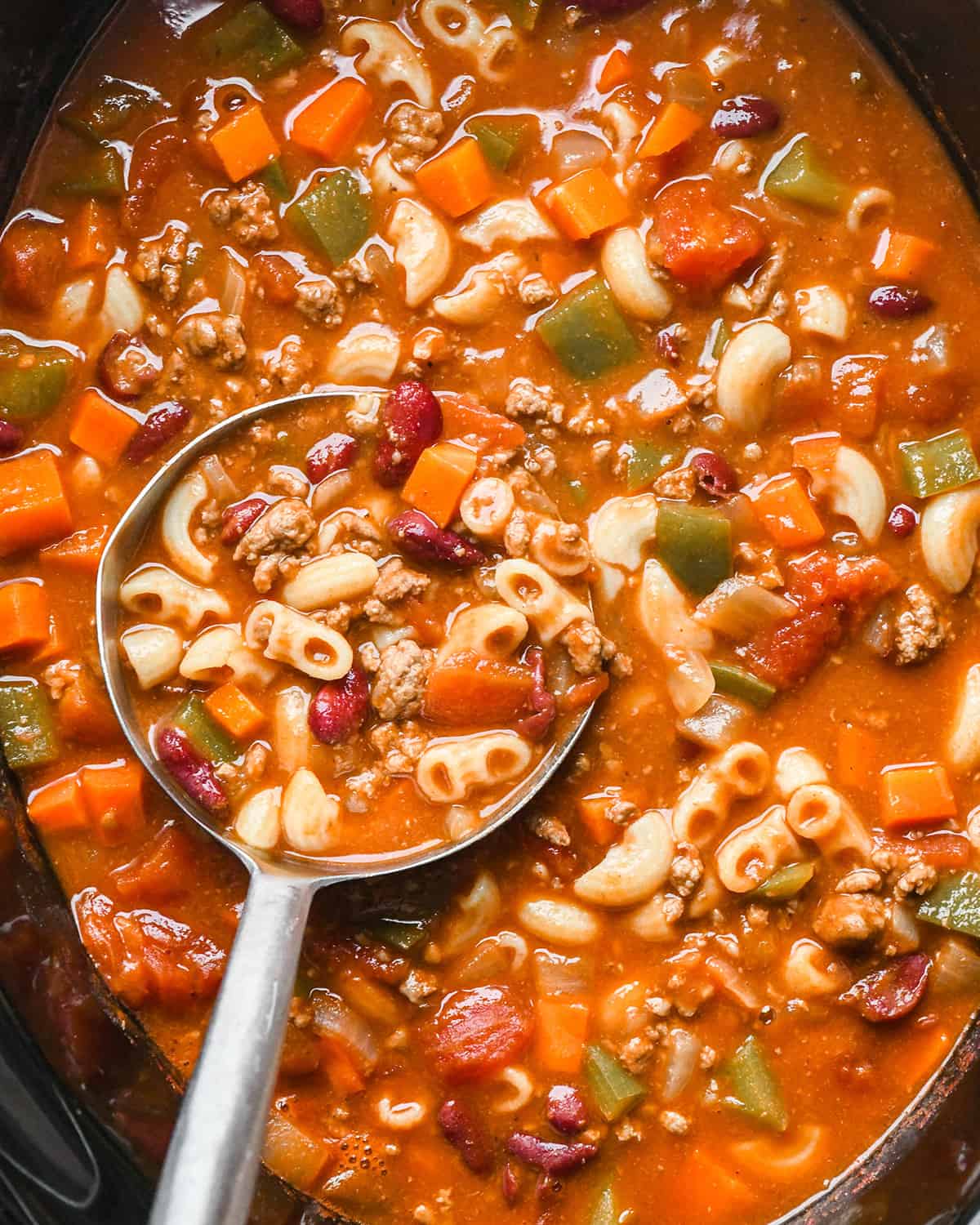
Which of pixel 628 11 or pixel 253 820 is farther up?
pixel 628 11

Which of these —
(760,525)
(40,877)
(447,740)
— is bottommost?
(40,877)

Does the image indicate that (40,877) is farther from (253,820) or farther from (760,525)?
(760,525)

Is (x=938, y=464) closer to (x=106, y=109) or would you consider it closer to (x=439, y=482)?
(x=439, y=482)

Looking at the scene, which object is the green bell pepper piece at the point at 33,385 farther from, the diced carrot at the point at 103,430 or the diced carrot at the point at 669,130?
the diced carrot at the point at 669,130

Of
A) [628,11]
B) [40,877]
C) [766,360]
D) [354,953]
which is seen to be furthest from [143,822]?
[628,11]

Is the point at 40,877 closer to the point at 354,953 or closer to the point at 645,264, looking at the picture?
the point at 354,953

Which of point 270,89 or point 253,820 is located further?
point 270,89

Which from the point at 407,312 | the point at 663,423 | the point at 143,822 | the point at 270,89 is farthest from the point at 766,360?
the point at 143,822

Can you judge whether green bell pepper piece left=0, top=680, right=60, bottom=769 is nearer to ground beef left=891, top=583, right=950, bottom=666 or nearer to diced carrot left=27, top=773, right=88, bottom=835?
diced carrot left=27, top=773, right=88, bottom=835

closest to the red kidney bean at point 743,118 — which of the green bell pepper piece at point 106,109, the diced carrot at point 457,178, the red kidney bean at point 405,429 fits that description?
the diced carrot at point 457,178
